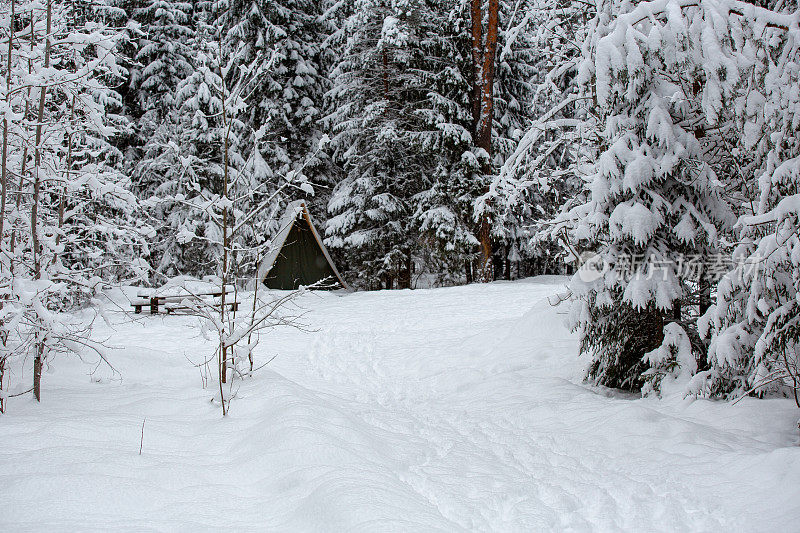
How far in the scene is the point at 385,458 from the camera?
3.61m

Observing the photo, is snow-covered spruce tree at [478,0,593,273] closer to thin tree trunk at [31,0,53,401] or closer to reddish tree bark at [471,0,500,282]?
thin tree trunk at [31,0,53,401]

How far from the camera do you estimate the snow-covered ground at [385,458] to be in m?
2.62

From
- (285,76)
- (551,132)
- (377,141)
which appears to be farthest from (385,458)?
(285,76)

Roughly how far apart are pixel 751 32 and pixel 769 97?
0.57 m

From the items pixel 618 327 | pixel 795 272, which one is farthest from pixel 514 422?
pixel 795 272

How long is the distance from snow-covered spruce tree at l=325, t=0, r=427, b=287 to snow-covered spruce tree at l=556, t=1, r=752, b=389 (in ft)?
34.7

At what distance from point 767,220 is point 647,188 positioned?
153 cm

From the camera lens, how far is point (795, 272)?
340 cm

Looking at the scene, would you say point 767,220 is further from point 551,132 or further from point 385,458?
point 551,132

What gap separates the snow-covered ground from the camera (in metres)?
2.62

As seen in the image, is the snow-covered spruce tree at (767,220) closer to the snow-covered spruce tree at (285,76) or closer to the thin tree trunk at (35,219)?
the thin tree trunk at (35,219)

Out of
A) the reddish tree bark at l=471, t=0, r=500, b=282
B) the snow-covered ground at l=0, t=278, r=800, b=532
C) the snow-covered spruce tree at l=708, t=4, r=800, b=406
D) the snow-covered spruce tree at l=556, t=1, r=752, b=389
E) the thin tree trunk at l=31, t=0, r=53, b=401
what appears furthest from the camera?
the reddish tree bark at l=471, t=0, r=500, b=282

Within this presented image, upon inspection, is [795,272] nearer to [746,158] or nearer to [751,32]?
[746,158]

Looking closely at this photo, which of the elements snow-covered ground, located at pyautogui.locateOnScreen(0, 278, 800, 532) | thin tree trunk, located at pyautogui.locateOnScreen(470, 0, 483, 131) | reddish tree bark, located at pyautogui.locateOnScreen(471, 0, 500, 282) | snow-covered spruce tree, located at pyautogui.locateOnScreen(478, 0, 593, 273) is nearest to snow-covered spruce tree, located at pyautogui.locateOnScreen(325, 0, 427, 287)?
thin tree trunk, located at pyautogui.locateOnScreen(470, 0, 483, 131)
